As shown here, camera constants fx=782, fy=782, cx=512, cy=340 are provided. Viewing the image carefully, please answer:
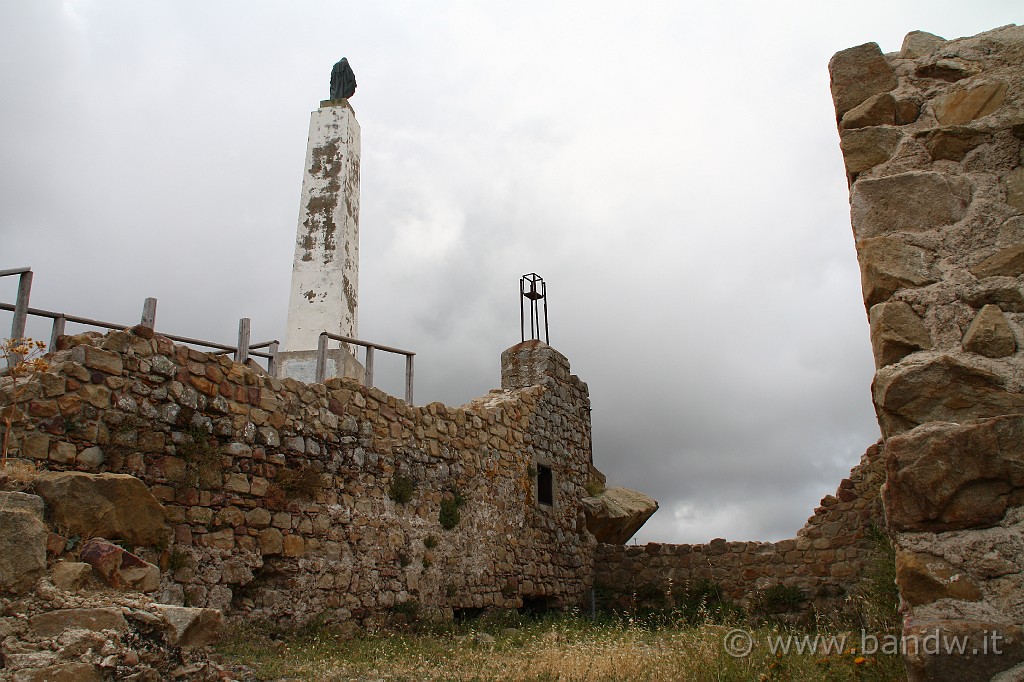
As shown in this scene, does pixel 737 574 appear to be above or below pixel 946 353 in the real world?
below

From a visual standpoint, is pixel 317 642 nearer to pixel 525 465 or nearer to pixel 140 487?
pixel 140 487

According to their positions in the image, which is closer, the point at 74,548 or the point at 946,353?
the point at 946,353

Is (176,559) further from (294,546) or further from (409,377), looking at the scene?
(409,377)

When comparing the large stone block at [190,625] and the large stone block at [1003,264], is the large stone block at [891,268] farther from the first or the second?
the large stone block at [190,625]

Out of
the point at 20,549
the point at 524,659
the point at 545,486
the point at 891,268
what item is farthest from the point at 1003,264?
the point at 545,486

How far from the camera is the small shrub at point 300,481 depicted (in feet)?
25.1

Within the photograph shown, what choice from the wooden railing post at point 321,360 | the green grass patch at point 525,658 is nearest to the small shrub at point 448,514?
the green grass patch at point 525,658

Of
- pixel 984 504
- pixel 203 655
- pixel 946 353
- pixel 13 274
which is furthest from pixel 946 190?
pixel 13 274

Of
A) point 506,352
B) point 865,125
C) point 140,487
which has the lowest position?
point 140,487

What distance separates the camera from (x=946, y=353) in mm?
2619

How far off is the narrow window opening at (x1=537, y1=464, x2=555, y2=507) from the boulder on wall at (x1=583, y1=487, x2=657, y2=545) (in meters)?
0.92

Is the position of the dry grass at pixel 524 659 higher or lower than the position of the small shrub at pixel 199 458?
lower

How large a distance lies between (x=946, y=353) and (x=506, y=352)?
1056 cm

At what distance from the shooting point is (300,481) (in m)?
7.75
